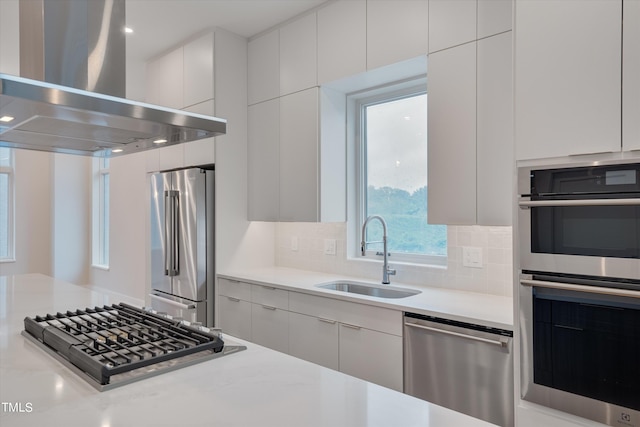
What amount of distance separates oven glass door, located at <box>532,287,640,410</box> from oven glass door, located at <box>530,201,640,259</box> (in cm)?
17

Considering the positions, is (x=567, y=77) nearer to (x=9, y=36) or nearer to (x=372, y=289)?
(x=372, y=289)

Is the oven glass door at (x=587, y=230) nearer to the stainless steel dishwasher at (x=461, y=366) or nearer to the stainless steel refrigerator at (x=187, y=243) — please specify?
the stainless steel dishwasher at (x=461, y=366)

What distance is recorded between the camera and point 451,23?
8.18 feet

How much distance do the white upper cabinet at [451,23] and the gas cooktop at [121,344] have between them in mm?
2064

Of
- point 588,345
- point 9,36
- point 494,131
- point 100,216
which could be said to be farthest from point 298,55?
point 100,216

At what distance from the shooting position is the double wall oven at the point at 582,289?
62.6 inches

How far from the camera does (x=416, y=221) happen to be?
3186 millimetres

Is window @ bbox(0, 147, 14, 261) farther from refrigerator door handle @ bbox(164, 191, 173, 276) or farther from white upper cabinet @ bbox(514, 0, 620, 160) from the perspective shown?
white upper cabinet @ bbox(514, 0, 620, 160)

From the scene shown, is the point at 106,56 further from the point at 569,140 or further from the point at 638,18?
the point at 638,18

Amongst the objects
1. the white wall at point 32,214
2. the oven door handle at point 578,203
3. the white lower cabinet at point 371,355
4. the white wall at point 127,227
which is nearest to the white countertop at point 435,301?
the white lower cabinet at point 371,355

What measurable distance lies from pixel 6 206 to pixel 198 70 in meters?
5.02

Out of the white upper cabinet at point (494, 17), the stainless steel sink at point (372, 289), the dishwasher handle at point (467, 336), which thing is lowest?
the dishwasher handle at point (467, 336)

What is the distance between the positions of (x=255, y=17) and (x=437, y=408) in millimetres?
3209

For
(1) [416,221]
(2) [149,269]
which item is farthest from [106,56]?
(2) [149,269]
